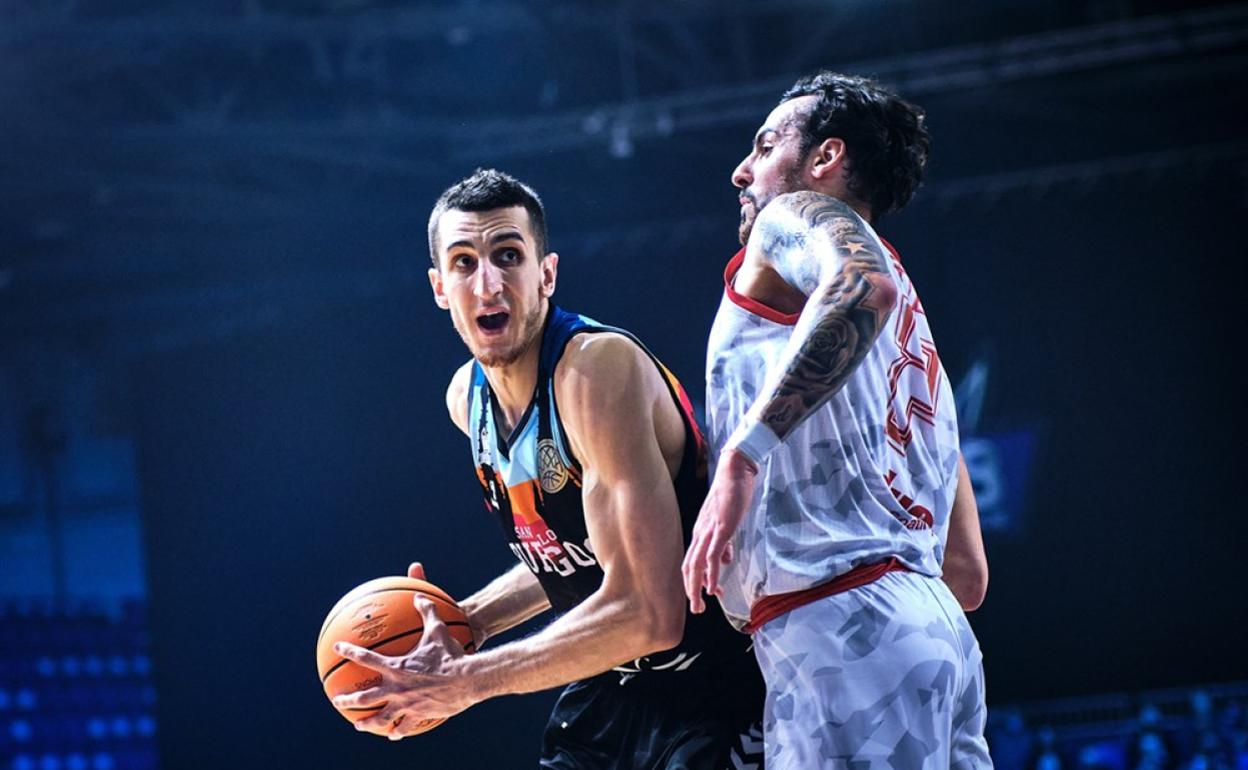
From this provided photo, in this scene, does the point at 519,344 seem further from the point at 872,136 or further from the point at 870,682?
the point at 870,682

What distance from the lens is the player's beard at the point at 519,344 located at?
8.45 feet

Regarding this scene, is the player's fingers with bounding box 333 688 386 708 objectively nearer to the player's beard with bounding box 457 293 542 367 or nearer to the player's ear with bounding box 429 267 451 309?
the player's beard with bounding box 457 293 542 367

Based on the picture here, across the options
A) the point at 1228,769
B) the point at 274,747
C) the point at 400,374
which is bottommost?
the point at 1228,769

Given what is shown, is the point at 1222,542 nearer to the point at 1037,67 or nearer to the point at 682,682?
the point at 1037,67

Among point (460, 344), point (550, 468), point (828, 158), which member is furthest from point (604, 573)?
point (460, 344)

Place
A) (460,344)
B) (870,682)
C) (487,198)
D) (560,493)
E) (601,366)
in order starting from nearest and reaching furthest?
(870,682)
(601,366)
(560,493)
(487,198)
(460,344)

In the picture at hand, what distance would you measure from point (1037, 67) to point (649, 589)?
5202 mm

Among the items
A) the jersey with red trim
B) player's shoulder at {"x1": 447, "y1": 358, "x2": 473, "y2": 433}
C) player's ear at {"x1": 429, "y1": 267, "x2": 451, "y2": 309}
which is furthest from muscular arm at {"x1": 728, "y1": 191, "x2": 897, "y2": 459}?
player's shoulder at {"x1": 447, "y1": 358, "x2": 473, "y2": 433}

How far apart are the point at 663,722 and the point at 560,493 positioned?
504 mm

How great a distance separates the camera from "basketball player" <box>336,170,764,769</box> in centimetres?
232

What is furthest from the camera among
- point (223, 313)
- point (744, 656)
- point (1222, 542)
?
point (223, 313)

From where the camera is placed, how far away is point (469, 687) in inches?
94.6

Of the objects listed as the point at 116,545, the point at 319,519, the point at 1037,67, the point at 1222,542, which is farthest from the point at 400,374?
the point at 1222,542

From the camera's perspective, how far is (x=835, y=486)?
2.05m
